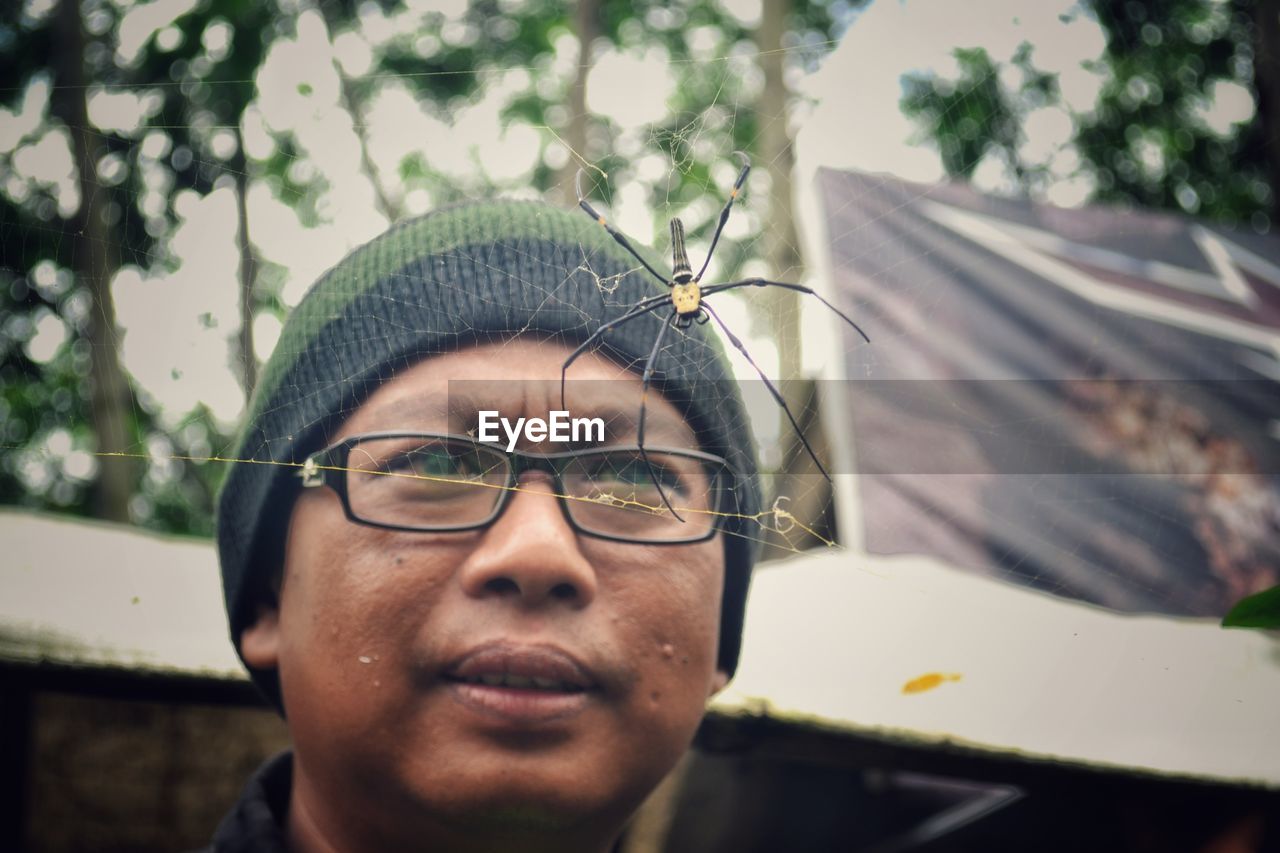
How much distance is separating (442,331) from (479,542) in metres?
0.20

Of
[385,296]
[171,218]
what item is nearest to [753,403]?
[385,296]

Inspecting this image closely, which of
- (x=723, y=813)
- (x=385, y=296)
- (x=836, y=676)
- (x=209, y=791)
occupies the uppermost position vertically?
(x=385, y=296)

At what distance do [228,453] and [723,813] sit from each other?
996 millimetres

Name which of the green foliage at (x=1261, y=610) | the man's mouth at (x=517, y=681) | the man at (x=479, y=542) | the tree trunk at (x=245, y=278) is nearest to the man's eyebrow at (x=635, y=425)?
the man at (x=479, y=542)

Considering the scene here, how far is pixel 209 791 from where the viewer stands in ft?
4.12

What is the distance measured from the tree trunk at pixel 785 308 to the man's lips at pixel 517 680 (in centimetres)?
30

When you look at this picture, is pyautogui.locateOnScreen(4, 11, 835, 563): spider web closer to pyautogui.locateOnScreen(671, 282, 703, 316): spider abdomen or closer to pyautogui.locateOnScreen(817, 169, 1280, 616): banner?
pyautogui.locateOnScreen(671, 282, 703, 316): spider abdomen

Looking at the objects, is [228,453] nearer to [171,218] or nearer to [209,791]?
[171,218]

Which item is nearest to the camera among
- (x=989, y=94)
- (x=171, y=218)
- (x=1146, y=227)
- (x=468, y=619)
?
(x=468, y=619)

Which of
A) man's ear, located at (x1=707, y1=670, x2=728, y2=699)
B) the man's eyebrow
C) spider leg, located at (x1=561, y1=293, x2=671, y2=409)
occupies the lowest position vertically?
man's ear, located at (x1=707, y1=670, x2=728, y2=699)

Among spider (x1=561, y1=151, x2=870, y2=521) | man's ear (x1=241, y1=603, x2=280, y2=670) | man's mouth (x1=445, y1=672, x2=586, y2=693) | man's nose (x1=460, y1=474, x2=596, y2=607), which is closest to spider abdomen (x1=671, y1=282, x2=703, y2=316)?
spider (x1=561, y1=151, x2=870, y2=521)

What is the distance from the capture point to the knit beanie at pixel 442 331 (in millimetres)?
728

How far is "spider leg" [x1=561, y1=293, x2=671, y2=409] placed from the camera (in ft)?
2.35

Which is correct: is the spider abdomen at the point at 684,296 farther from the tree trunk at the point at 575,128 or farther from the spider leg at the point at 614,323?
the tree trunk at the point at 575,128
